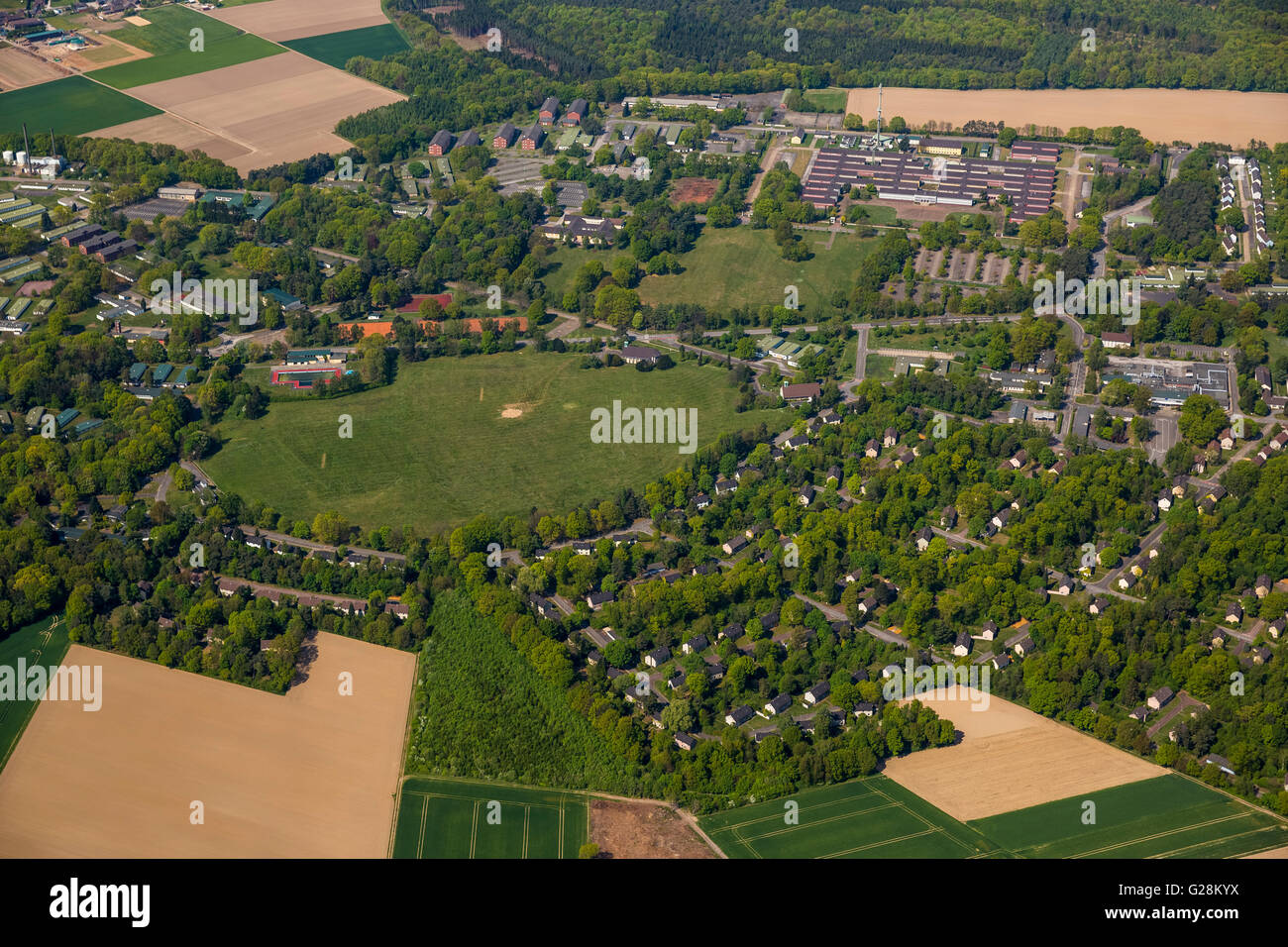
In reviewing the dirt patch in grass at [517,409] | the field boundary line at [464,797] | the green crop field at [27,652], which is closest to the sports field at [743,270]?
the dirt patch in grass at [517,409]

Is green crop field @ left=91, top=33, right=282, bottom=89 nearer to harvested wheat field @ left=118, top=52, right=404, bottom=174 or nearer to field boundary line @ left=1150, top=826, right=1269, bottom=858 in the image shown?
harvested wheat field @ left=118, top=52, right=404, bottom=174

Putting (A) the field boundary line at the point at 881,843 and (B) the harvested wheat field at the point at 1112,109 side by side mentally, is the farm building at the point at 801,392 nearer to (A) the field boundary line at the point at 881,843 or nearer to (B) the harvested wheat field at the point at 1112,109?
(A) the field boundary line at the point at 881,843

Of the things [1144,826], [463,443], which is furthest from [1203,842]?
[463,443]

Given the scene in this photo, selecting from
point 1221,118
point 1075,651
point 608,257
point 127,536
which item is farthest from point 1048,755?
point 1221,118

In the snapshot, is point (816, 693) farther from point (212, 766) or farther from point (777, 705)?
point (212, 766)

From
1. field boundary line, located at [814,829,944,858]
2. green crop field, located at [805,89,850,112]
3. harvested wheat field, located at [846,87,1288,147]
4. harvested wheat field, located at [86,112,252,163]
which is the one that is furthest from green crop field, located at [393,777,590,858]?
green crop field, located at [805,89,850,112]

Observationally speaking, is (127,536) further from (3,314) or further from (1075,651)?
(1075,651)
